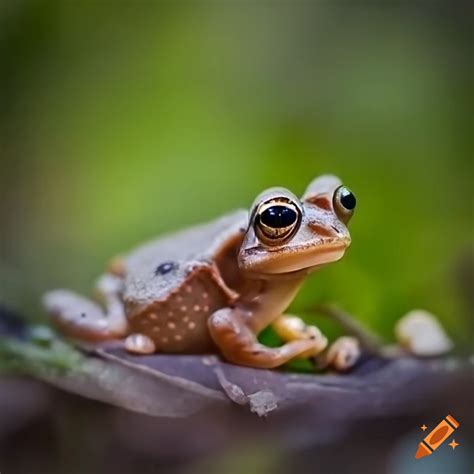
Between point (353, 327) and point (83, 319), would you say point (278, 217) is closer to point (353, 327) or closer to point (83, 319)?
point (353, 327)

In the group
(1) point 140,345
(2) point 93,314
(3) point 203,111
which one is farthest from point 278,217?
(3) point 203,111

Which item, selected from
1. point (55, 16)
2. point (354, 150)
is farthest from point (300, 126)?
point (55, 16)

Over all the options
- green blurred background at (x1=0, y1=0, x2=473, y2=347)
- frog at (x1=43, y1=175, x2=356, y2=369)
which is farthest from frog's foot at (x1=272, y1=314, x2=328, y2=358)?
green blurred background at (x1=0, y1=0, x2=473, y2=347)

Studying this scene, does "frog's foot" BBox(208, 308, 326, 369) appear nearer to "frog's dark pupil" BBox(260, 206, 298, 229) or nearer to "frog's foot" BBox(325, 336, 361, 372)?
"frog's foot" BBox(325, 336, 361, 372)

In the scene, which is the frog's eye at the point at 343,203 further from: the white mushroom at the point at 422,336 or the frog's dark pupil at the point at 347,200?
the white mushroom at the point at 422,336

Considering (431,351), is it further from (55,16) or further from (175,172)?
(55,16)

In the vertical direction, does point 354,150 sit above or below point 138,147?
above

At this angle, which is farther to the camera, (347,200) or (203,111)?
(203,111)
